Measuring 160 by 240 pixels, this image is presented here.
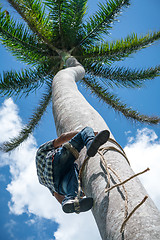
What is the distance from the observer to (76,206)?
1831 mm

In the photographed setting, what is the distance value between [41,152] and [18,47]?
5251mm

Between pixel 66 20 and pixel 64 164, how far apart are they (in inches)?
238

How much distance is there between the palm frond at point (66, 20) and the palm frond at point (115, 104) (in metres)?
1.63

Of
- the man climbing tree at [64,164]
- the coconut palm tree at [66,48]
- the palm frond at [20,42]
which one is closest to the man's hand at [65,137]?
the man climbing tree at [64,164]

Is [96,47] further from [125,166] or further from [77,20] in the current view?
[125,166]

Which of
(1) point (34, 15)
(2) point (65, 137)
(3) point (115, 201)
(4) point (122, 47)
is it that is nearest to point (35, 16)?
(1) point (34, 15)

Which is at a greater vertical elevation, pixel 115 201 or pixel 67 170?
pixel 67 170

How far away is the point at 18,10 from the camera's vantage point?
21.8 ft

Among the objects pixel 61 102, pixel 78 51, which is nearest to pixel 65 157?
→ pixel 61 102

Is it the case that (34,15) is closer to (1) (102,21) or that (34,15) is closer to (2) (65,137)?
(1) (102,21)

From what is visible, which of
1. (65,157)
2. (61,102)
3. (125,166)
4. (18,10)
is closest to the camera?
(125,166)

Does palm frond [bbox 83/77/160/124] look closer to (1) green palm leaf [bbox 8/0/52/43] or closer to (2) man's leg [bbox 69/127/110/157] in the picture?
(1) green palm leaf [bbox 8/0/52/43]

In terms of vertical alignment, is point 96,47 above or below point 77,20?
below

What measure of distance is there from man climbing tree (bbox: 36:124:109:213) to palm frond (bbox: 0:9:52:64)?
5.01m
